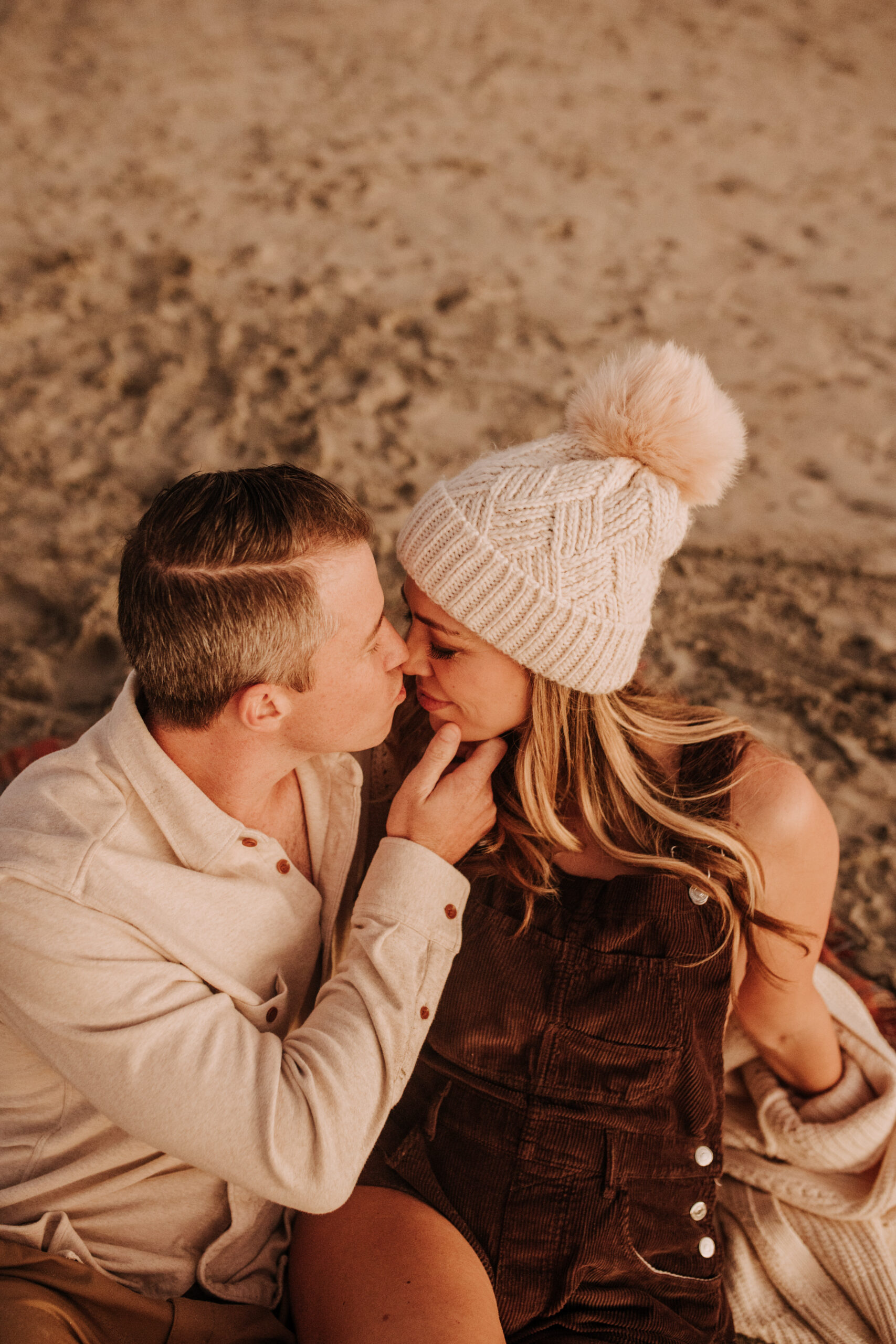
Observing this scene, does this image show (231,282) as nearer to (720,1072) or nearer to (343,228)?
(343,228)

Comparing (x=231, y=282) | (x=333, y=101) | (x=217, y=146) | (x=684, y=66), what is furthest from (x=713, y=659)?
(x=684, y=66)

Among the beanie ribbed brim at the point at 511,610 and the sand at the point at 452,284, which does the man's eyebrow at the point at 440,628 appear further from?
the sand at the point at 452,284

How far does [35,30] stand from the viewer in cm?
1049

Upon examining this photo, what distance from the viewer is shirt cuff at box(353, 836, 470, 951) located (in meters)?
2.23

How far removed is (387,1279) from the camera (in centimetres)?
220

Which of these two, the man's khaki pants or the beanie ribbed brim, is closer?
the man's khaki pants

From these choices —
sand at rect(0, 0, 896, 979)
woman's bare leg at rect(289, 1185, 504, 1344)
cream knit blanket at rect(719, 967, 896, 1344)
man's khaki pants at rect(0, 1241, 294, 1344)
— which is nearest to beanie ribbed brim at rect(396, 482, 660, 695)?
cream knit blanket at rect(719, 967, 896, 1344)

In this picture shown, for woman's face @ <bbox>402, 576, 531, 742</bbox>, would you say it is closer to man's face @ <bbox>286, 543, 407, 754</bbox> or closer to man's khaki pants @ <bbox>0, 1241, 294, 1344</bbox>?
man's face @ <bbox>286, 543, 407, 754</bbox>

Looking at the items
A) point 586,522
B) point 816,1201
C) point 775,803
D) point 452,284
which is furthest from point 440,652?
point 452,284

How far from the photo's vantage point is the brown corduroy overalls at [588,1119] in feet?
7.53

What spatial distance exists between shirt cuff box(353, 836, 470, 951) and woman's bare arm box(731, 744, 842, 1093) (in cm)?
73

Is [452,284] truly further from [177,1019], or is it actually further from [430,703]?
[177,1019]

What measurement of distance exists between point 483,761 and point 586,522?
638 mm

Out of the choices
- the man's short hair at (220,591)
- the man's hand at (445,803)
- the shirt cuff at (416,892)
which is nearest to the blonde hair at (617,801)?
the man's hand at (445,803)
